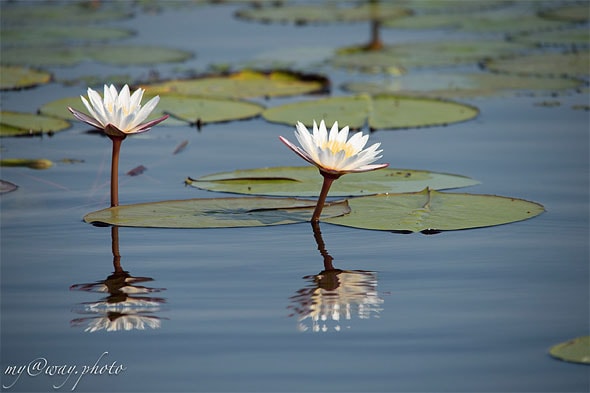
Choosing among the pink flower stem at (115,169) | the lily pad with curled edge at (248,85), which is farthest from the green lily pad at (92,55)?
the pink flower stem at (115,169)

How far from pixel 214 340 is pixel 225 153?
2467mm

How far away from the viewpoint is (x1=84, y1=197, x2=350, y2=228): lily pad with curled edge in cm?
391

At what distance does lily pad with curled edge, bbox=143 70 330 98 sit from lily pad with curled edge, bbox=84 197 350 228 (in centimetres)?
249

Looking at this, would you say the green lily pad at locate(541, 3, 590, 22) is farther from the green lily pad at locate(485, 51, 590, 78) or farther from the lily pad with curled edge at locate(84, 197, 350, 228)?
the lily pad with curled edge at locate(84, 197, 350, 228)

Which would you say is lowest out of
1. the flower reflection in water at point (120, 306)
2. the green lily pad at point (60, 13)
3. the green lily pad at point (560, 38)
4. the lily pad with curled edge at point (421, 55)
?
the flower reflection in water at point (120, 306)

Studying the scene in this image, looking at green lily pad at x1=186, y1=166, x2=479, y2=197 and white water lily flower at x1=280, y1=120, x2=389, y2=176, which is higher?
white water lily flower at x1=280, y1=120, x2=389, y2=176

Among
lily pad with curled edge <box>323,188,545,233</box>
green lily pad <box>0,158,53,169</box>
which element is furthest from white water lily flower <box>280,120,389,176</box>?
green lily pad <box>0,158,53,169</box>

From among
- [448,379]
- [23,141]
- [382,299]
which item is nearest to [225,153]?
[23,141]

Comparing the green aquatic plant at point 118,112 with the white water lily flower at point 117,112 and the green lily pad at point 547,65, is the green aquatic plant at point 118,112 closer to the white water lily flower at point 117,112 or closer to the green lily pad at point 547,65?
the white water lily flower at point 117,112

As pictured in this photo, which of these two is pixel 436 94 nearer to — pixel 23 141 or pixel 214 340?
pixel 23 141

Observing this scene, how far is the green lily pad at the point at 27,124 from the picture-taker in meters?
5.75

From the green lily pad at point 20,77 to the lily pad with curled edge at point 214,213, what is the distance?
344 centimetres

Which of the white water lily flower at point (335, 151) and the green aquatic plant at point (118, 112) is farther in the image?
the green aquatic plant at point (118, 112)

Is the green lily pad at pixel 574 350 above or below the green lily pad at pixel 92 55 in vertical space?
below
